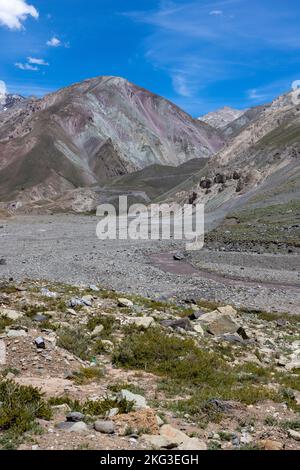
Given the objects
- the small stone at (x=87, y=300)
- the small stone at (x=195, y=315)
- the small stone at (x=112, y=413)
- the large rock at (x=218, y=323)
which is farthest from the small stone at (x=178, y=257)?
the small stone at (x=112, y=413)

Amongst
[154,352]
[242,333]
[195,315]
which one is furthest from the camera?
[195,315]

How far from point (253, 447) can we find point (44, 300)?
11.3 m

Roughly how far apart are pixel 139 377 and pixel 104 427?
3.62 m

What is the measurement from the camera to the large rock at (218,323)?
1595cm

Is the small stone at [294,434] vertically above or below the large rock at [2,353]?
below

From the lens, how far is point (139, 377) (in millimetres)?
11562

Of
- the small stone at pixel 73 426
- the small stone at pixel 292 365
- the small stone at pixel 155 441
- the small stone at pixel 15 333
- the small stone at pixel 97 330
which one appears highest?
the small stone at pixel 15 333

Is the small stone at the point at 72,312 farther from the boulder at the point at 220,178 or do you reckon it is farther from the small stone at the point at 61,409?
the boulder at the point at 220,178

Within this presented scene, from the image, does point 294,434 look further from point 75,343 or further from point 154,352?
point 75,343

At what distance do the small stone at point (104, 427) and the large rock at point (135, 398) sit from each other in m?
1.05

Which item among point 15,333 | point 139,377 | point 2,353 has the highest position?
point 15,333

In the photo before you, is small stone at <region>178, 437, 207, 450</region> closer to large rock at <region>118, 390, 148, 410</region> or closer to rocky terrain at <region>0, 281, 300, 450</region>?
rocky terrain at <region>0, 281, 300, 450</region>

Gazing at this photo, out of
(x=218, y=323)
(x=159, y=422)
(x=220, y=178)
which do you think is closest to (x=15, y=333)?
(x=159, y=422)

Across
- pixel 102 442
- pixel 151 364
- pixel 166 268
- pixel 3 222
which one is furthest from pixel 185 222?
pixel 102 442
